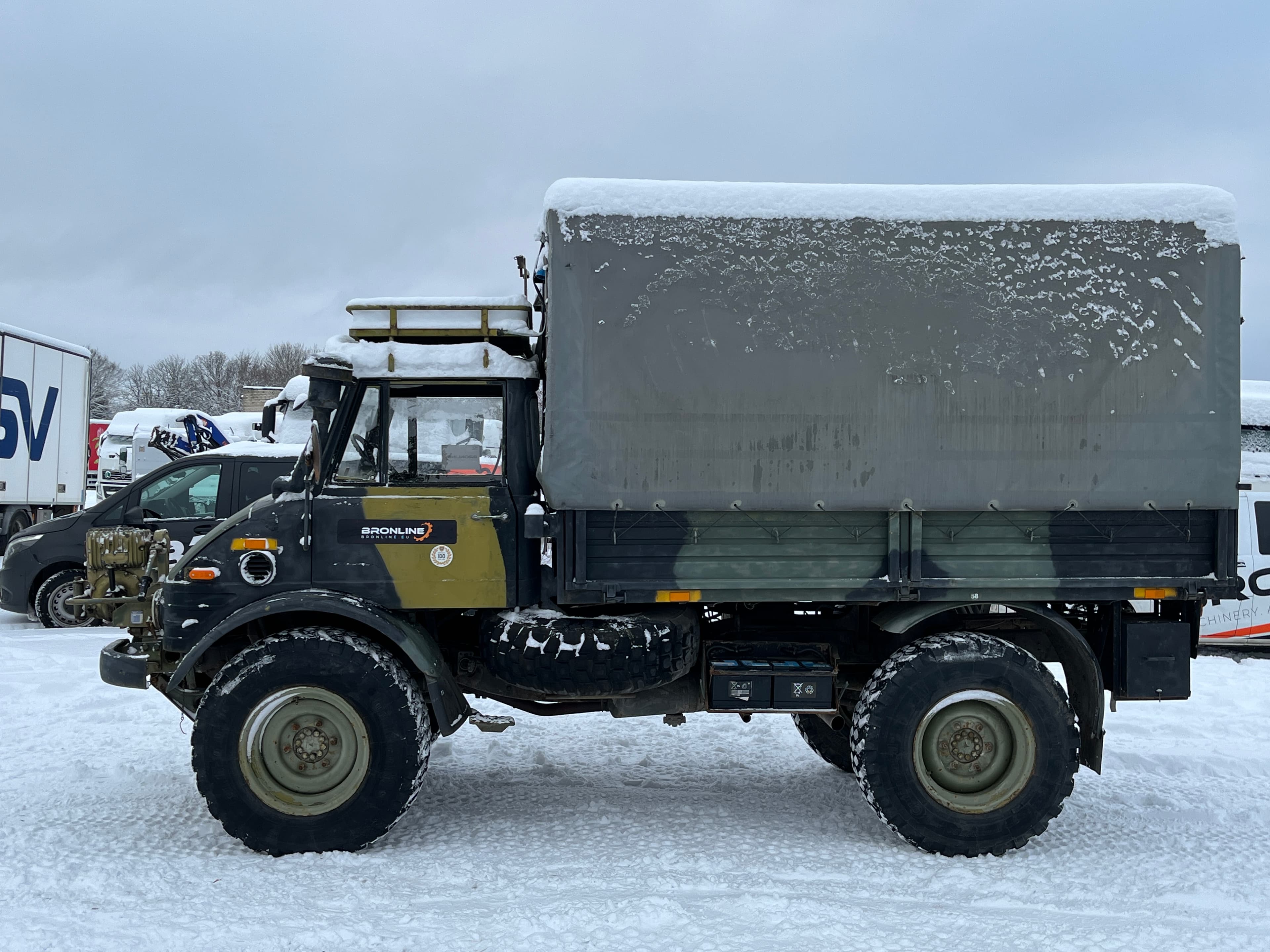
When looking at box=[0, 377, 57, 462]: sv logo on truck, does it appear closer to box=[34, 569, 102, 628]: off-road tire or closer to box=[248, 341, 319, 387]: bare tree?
box=[34, 569, 102, 628]: off-road tire

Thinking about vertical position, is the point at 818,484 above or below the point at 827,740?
above

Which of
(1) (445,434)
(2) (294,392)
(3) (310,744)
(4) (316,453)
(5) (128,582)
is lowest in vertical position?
(3) (310,744)

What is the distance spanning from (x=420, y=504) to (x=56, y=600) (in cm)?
831

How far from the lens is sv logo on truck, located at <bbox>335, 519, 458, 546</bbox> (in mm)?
4898

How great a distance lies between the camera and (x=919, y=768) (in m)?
4.88

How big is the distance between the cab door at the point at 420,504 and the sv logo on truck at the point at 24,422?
428 inches

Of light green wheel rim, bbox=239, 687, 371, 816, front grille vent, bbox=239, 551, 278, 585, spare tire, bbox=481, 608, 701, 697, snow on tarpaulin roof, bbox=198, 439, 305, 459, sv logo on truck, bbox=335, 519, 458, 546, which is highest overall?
snow on tarpaulin roof, bbox=198, 439, 305, 459

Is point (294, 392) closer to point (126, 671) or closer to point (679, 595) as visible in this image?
point (126, 671)

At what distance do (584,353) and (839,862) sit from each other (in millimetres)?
2699

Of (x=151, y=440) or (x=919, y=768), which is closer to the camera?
Answer: (x=919, y=768)

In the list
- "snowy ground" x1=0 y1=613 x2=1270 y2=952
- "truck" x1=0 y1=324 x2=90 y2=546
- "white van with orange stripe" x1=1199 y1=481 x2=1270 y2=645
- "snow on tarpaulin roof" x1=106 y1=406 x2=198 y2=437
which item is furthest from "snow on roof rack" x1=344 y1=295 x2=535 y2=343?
"snow on tarpaulin roof" x1=106 y1=406 x2=198 y2=437

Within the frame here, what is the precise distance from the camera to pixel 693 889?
4.34 m

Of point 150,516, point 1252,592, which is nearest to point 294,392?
point 150,516

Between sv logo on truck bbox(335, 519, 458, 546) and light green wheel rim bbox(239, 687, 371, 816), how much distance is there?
734 millimetres
